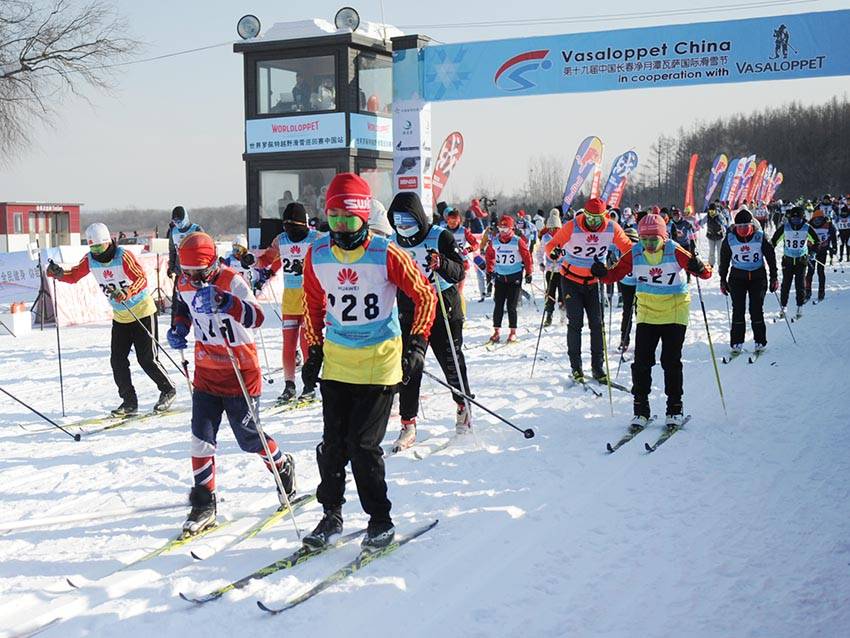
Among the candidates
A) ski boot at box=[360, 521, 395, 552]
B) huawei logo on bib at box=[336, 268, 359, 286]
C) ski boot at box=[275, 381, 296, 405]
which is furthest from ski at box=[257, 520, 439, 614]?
ski boot at box=[275, 381, 296, 405]

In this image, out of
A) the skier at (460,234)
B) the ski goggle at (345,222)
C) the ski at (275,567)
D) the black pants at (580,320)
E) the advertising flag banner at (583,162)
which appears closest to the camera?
the ski at (275,567)

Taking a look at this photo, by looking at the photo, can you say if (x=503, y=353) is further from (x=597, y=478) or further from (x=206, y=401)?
(x=206, y=401)

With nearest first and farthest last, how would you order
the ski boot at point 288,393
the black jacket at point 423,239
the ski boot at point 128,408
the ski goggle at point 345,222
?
1. the ski goggle at point 345,222
2. the black jacket at point 423,239
3. the ski boot at point 128,408
4. the ski boot at point 288,393

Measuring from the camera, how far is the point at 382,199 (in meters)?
19.5

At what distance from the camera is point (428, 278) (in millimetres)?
6973

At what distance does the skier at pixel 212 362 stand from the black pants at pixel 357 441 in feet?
1.75

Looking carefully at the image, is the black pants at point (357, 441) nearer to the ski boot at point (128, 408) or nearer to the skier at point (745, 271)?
the ski boot at point (128, 408)

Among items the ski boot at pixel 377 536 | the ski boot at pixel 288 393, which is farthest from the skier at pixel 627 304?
the ski boot at pixel 377 536

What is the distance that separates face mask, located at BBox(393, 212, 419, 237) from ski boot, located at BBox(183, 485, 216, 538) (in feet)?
8.43

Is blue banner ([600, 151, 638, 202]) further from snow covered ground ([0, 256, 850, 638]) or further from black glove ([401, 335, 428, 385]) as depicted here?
black glove ([401, 335, 428, 385])

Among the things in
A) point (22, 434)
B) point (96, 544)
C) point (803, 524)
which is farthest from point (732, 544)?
point (22, 434)

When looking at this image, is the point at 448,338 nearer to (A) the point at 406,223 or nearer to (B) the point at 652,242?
(A) the point at 406,223

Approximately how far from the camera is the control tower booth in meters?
18.2

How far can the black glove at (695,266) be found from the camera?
7227mm
